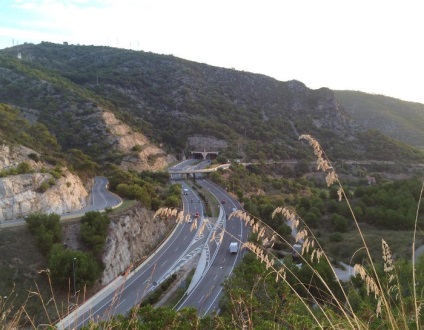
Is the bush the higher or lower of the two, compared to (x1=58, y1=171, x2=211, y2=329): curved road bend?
higher

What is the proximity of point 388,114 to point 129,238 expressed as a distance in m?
140

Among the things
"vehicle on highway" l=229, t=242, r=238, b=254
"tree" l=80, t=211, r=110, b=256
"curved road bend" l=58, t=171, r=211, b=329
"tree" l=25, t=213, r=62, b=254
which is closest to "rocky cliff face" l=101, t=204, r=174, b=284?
"tree" l=80, t=211, r=110, b=256

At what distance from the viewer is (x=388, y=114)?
144625 mm

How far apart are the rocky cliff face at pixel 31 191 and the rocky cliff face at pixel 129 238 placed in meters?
5.16

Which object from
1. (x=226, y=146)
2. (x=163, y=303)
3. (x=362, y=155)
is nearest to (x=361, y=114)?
(x=362, y=155)

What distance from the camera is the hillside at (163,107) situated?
Result: 207 feet

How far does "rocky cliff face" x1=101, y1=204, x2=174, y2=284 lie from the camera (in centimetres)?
2728

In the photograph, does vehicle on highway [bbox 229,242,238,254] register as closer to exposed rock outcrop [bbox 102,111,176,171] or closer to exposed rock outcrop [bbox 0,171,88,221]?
exposed rock outcrop [bbox 0,171,88,221]

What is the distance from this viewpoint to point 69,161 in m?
39.2

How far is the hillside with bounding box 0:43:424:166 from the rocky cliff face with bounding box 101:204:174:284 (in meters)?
23.1

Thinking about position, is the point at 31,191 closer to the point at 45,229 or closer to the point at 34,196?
the point at 34,196

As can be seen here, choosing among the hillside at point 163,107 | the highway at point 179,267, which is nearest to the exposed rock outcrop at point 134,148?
the hillside at point 163,107

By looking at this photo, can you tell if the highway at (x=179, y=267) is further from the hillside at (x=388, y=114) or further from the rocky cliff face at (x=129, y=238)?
the hillside at (x=388, y=114)

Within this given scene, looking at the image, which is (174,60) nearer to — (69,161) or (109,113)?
(109,113)
